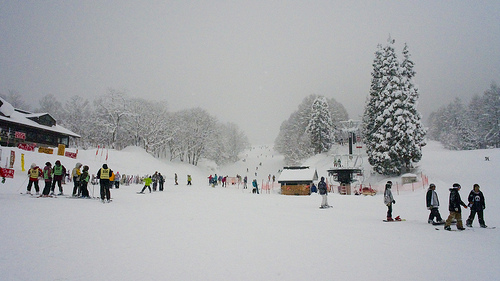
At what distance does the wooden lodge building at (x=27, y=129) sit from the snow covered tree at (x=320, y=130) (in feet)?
147

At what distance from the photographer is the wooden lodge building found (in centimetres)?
3397

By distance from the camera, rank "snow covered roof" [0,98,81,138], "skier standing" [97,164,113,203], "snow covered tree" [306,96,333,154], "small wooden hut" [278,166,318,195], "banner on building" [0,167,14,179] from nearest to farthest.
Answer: "skier standing" [97,164,113,203] < "banner on building" [0,167,14,179] < "small wooden hut" [278,166,318,195] < "snow covered roof" [0,98,81,138] < "snow covered tree" [306,96,333,154]

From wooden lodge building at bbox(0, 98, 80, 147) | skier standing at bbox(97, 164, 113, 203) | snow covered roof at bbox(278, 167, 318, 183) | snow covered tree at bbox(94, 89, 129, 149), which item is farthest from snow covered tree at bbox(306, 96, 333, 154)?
skier standing at bbox(97, 164, 113, 203)

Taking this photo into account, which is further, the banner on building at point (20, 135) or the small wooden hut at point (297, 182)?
the banner on building at point (20, 135)

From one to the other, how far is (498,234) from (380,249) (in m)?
5.70

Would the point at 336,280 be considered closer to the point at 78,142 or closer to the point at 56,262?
the point at 56,262

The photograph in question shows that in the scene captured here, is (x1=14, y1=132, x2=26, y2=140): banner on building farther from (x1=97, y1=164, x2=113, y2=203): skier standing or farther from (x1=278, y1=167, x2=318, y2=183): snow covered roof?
(x1=278, y1=167, x2=318, y2=183): snow covered roof

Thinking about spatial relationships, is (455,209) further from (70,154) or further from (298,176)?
(70,154)

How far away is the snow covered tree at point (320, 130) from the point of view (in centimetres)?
5319

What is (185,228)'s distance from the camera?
780 centimetres

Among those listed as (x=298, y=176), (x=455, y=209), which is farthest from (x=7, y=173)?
(x=298, y=176)

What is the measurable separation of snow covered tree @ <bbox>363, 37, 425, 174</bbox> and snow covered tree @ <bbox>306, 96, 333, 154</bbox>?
62.6ft

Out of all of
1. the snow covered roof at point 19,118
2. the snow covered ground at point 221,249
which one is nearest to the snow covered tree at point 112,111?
the snow covered roof at point 19,118

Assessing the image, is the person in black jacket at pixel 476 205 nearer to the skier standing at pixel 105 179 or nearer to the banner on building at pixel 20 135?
the skier standing at pixel 105 179
